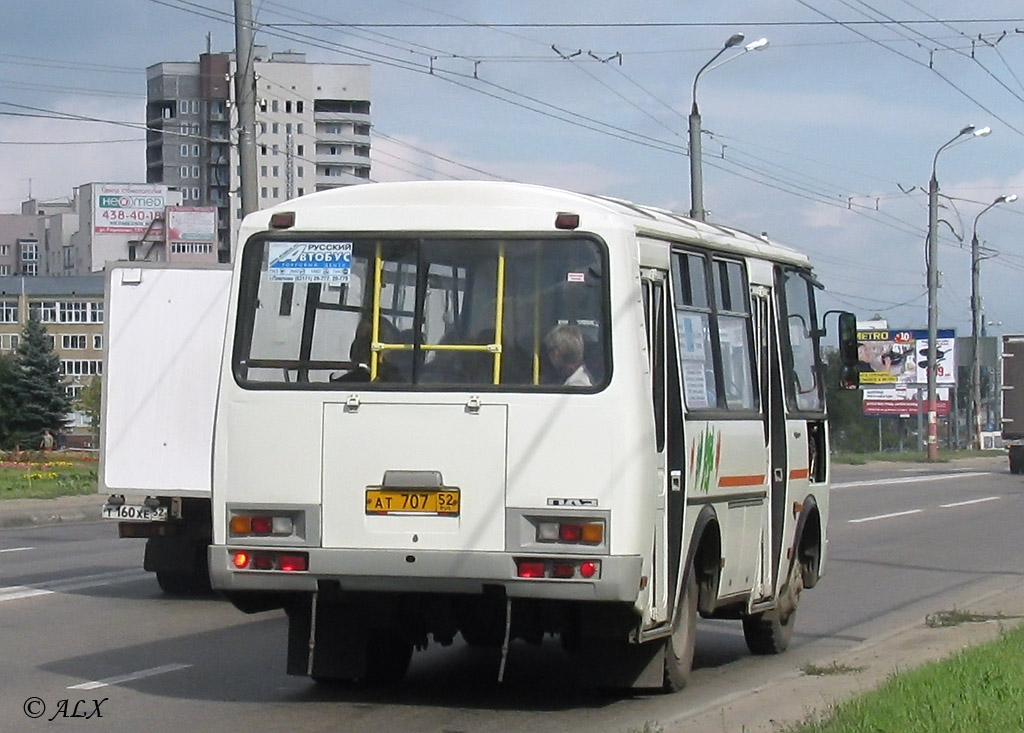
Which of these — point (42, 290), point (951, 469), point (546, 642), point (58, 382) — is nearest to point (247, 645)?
point (546, 642)

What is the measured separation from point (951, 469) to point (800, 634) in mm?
42494

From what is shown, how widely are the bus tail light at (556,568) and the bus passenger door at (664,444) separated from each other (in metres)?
0.51

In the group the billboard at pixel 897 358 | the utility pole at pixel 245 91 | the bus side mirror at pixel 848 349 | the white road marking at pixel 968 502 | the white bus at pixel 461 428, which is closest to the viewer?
the white bus at pixel 461 428

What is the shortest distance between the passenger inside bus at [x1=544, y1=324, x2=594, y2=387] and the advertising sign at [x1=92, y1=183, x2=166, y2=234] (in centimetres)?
12437

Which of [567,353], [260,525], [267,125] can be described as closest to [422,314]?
[567,353]

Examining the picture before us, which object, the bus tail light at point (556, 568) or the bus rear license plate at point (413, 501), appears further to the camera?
the bus rear license plate at point (413, 501)

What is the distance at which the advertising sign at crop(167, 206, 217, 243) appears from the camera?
127438 millimetres

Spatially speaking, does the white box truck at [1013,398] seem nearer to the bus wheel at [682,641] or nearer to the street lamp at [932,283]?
the street lamp at [932,283]

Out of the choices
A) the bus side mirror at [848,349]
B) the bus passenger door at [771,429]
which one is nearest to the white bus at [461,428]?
the bus passenger door at [771,429]

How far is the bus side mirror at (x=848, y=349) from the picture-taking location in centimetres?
1277

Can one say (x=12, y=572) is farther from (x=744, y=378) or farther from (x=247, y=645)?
(x=744, y=378)

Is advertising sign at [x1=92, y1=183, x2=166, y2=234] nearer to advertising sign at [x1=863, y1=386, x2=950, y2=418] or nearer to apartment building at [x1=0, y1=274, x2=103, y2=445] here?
apartment building at [x1=0, y1=274, x2=103, y2=445]

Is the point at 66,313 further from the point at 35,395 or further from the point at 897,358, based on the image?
the point at 897,358

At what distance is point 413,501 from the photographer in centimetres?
882
